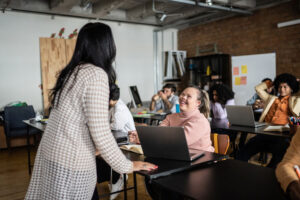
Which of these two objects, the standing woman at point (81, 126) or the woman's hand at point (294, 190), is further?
the standing woman at point (81, 126)

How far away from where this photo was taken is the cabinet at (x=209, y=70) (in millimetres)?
7020

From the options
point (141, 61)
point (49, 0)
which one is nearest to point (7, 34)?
point (49, 0)

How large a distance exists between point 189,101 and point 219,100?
191cm

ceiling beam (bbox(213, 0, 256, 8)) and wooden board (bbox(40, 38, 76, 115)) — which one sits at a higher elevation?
ceiling beam (bbox(213, 0, 256, 8))

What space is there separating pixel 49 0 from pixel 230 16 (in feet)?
13.7

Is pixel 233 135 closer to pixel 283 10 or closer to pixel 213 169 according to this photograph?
pixel 213 169

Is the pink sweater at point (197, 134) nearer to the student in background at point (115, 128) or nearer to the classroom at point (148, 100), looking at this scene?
the classroom at point (148, 100)

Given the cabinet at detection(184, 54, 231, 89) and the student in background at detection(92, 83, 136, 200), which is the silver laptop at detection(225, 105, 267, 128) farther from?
the cabinet at detection(184, 54, 231, 89)

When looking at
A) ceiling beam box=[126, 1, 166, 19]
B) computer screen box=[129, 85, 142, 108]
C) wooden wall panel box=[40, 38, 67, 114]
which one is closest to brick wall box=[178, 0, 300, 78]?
ceiling beam box=[126, 1, 166, 19]

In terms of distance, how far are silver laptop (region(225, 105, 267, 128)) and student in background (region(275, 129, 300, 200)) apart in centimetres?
198

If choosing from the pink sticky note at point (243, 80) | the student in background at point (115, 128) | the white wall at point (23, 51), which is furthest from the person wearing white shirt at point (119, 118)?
the pink sticky note at point (243, 80)

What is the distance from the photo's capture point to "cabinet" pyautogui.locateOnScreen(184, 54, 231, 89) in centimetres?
702

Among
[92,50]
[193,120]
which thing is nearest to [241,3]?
[193,120]

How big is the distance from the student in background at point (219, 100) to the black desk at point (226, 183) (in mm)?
2339
